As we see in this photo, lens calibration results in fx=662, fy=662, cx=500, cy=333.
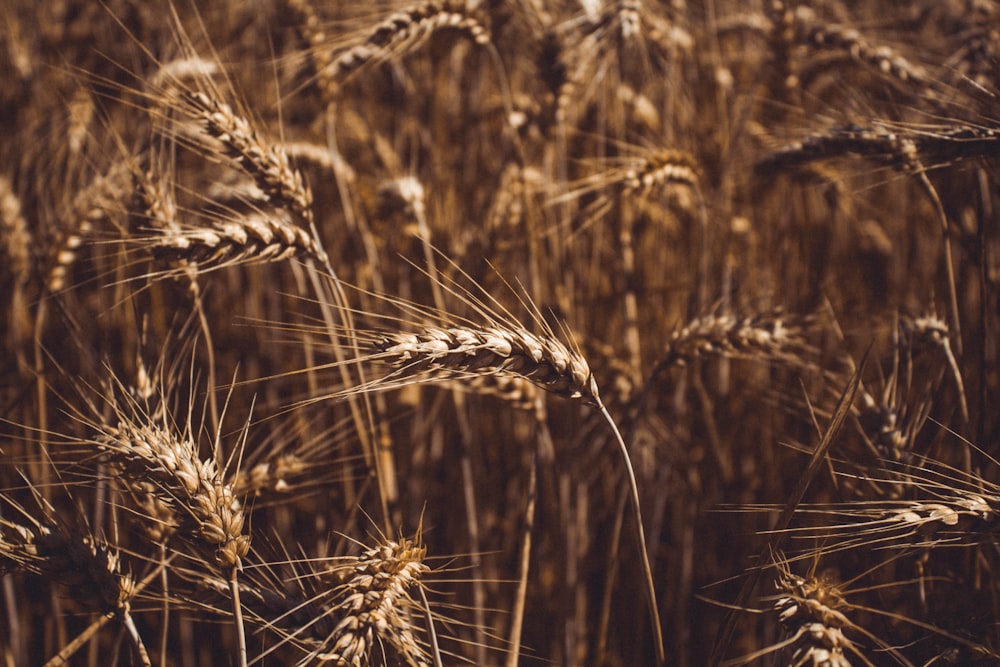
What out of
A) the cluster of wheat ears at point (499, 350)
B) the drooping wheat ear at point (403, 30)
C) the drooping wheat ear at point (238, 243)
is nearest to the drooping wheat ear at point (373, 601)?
the cluster of wheat ears at point (499, 350)

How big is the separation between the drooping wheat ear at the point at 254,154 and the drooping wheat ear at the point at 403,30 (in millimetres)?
350

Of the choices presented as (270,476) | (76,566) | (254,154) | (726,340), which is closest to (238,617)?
(76,566)

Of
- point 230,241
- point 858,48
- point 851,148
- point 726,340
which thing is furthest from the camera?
point 858,48

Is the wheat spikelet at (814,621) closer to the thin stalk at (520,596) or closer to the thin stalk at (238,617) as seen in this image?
the thin stalk at (520,596)

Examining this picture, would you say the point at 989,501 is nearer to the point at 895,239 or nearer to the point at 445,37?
the point at 445,37

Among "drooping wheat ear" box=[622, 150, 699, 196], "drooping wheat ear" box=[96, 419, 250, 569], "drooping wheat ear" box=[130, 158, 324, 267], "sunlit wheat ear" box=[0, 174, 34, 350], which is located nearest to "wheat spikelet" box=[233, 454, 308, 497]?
"drooping wheat ear" box=[96, 419, 250, 569]

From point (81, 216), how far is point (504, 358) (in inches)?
40.0

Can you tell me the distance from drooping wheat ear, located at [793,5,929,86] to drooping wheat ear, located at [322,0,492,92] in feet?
2.87

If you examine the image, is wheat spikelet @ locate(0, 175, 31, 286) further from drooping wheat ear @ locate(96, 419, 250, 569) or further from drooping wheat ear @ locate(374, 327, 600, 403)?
drooping wheat ear @ locate(374, 327, 600, 403)

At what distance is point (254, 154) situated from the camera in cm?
103

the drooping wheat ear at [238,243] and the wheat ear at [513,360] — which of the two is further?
the drooping wheat ear at [238,243]

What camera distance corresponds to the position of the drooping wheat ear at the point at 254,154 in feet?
3.41

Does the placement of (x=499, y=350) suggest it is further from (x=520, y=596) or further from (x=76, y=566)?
(x=76, y=566)

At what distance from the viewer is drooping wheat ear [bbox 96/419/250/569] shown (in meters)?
0.81
